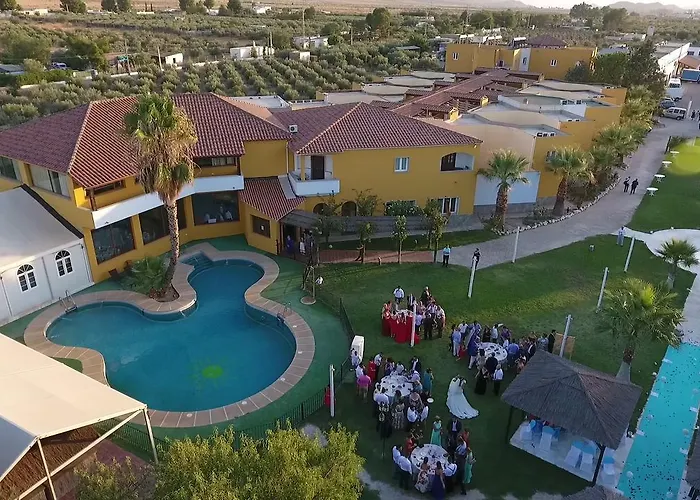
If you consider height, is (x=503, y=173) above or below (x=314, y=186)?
above

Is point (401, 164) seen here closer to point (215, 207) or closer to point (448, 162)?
point (448, 162)

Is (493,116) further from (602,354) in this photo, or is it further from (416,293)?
(602,354)

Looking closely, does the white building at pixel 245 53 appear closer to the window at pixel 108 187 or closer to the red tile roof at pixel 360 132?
the red tile roof at pixel 360 132

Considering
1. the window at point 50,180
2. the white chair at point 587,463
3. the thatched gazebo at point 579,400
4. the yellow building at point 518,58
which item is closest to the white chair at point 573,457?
the white chair at point 587,463

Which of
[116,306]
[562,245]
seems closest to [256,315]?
[116,306]

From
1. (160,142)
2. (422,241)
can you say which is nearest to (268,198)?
(160,142)

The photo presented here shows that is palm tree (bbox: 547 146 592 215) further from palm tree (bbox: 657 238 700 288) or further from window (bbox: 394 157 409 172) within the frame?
window (bbox: 394 157 409 172)

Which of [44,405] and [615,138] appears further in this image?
[615,138]
